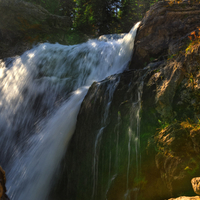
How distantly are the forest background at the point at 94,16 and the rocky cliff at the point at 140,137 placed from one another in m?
9.28

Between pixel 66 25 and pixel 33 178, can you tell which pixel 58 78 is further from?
pixel 66 25

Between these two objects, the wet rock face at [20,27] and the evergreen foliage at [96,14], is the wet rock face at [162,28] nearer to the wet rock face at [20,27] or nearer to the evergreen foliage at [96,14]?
the wet rock face at [20,27]

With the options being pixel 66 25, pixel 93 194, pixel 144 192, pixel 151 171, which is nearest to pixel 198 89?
pixel 151 171

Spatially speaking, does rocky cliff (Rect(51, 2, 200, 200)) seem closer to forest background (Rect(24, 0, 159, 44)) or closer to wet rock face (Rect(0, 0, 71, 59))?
wet rock face (Rect(0, 0, 71, 59))

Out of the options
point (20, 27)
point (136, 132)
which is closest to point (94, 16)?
point (20, 27)

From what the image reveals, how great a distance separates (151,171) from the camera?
372cm

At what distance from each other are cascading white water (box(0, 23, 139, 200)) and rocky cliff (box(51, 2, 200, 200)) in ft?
1.74

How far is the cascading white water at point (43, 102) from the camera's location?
5.10 metres

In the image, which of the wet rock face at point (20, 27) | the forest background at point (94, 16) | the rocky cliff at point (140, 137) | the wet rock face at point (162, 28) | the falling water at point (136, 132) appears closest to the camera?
the rocky cliff at point (140, 137)

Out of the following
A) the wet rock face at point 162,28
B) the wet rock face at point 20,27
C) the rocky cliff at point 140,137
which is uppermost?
the wet rock face at point 20,27

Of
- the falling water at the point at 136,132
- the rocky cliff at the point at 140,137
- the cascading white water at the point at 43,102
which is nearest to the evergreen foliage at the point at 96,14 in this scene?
the cascading white water at the point at 43,102

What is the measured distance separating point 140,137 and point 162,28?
496 cm

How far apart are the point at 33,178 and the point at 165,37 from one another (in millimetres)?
6612

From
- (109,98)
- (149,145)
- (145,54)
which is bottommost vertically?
(149,145)
